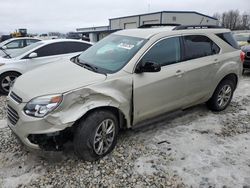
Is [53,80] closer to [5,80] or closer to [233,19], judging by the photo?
[5,80]

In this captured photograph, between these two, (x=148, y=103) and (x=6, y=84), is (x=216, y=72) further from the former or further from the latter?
(x=6, y=84)

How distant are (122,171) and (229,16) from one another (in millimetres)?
77502

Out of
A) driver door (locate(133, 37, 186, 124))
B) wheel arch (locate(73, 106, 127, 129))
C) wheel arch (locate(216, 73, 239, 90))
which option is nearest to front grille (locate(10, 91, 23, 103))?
wheel arch (locate(73, 106, 127, 129))

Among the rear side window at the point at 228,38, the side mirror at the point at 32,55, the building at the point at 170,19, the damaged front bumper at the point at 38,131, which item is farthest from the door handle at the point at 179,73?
the building at the point at 170,19

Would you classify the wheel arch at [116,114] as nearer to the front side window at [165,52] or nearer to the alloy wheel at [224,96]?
the front side window at [165,52]

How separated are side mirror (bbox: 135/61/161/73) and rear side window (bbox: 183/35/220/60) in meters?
0.92

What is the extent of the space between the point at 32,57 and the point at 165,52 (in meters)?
4.26

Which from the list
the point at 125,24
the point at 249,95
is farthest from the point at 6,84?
the point at 125,24

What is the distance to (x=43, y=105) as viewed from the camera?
2.78 m

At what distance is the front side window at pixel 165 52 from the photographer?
355cm

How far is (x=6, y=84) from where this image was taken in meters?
6.38

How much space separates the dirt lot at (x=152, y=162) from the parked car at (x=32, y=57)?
7.78 feet

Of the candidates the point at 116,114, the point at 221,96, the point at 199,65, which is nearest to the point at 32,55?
the point at 116,114

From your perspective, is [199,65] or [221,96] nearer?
[199,65]
